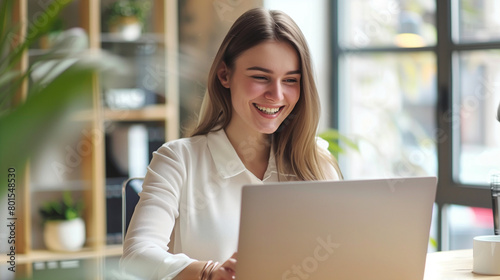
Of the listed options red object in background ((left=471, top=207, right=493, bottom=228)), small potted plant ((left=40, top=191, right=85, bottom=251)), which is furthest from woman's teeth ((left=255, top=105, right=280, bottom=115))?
small potted plant ((left=40, top=191, right=85, bottom=251))

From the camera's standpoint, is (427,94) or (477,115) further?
(427,94)

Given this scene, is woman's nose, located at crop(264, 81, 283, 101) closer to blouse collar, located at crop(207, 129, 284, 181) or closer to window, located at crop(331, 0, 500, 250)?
blouse collar, located at crop(207, 129, 284, 181)

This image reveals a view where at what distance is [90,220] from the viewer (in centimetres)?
350

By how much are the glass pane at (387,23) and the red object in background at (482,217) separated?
3.09 feet

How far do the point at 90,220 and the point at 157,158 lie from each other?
1982mm

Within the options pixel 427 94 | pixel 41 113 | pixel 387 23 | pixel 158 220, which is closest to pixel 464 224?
pixel 427 94

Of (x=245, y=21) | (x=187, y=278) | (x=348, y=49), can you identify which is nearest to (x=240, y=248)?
(x=187, y=278)

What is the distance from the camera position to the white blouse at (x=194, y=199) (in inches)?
59.4

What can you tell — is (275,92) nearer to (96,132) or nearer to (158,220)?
(158,220)

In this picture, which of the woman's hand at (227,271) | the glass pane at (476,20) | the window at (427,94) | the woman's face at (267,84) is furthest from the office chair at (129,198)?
the glass pane at (476,20)

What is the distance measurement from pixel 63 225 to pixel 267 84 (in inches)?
82.9

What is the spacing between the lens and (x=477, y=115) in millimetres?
3307

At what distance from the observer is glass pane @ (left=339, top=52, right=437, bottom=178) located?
3543 mm

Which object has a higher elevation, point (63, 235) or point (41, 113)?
point (41, 113)
